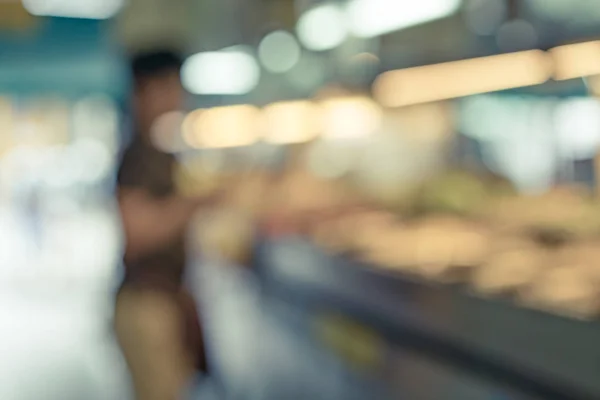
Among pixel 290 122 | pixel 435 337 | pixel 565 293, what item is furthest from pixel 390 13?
pixel 290 122

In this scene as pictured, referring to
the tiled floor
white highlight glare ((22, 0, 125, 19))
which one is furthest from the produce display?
white highlight glare ((22, 0, 125, 19))

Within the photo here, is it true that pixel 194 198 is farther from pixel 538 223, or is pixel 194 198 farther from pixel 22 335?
pixel 22 335

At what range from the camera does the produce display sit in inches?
92.2

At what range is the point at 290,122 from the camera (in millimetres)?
5805

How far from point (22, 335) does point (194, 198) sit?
13.3 feet

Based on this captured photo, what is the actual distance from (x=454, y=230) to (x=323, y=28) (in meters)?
1.84

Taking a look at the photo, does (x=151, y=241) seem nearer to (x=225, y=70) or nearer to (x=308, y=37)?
(x=308, y=37)

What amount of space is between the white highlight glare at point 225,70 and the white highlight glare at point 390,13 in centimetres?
268

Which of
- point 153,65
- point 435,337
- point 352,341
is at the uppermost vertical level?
point 153,65

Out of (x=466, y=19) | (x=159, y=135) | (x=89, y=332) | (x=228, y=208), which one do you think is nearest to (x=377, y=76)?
Answer: (x=466, y=19)

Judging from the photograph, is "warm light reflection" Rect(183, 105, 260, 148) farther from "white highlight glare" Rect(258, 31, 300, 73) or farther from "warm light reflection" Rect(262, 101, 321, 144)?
"white highlight glare" Rect(258, 31, 300, 73)

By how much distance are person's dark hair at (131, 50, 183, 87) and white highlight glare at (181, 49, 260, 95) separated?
3734 mm

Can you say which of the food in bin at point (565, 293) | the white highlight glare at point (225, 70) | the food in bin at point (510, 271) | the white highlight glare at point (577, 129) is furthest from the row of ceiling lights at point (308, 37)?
the food in bin at point (565, 293)

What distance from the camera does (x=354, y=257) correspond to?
10.5 ft
